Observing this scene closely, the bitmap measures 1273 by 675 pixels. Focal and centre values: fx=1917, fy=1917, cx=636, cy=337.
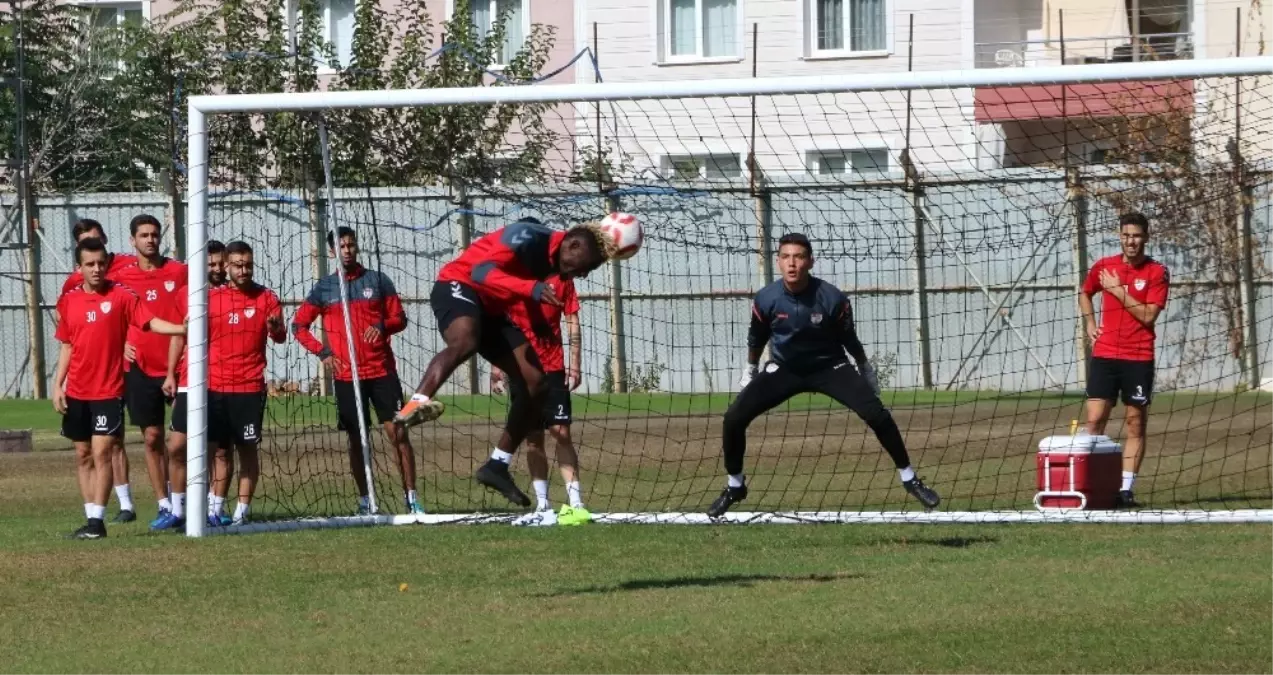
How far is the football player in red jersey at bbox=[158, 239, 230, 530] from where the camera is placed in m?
12.9

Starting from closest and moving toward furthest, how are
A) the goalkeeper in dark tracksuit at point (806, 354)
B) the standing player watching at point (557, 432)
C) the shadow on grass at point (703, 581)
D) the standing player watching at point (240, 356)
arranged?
the shadow on grass at point (703, 581), the goalkeeper in dark tracksuit at point (806, 354), the standing player watching at point (557, 432), the standing player watching at point (240, 356)

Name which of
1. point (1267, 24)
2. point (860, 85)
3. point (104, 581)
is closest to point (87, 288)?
point (104, 581)

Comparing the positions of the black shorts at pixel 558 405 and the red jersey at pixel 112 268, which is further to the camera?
the red jersey at pixel 112 268

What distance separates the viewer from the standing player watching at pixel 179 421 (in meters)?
12.9

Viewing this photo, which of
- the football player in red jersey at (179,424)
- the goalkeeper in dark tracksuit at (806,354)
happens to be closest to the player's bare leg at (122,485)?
the football player in red jersey at (179,424)

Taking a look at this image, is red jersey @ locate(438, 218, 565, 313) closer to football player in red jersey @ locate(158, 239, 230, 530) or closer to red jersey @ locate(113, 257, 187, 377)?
football player in red jersey @ locate(158, 239, 230, 530)

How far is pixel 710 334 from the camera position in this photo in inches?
947

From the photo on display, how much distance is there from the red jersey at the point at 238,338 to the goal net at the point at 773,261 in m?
0.63

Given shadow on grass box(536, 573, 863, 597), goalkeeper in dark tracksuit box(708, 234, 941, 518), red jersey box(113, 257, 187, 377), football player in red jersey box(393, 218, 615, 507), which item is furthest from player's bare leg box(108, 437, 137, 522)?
shadow on grass box(536, 573, 863, 597)

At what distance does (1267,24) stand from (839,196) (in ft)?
36.0

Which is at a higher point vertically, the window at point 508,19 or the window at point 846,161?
the window at point 508,19

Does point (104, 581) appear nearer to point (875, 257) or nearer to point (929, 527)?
point (929, 527)

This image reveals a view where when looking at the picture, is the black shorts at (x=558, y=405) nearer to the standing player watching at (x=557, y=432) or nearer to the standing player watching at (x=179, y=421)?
the standing player watching at (x=557, y=432)

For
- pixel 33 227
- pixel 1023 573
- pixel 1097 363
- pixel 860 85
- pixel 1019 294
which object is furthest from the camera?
pixel 33 227
